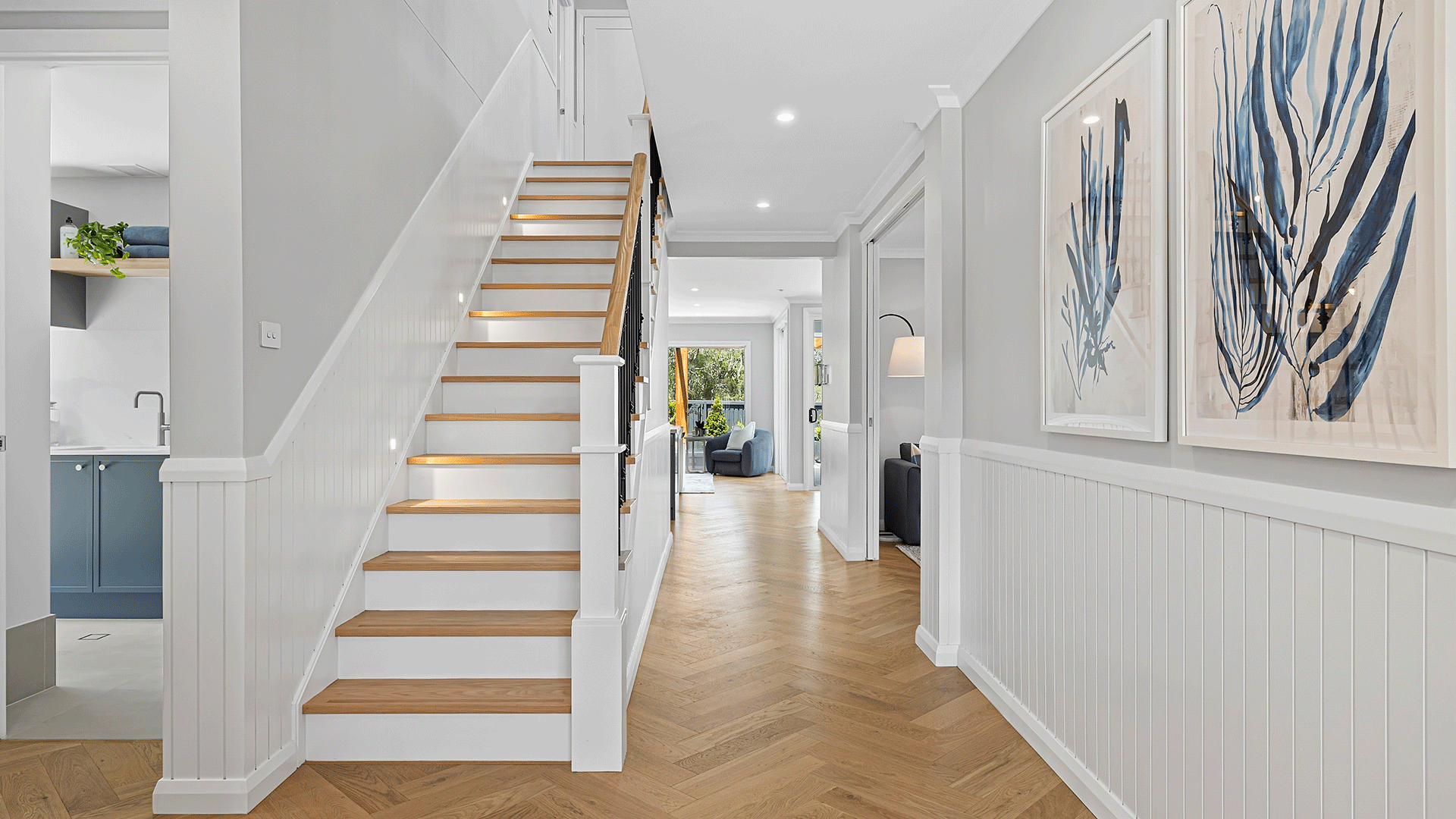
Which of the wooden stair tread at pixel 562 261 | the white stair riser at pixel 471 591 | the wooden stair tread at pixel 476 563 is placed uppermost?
the wooden stair tread at pixel 562 261

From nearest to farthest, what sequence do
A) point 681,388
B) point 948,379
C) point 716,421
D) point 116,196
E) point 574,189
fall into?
point 948,379 → point 116,196 → point 574,189 → point 681,388 → point 716,421

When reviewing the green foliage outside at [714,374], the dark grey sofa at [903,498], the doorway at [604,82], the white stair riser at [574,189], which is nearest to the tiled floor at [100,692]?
the white stair riser at [574,189]

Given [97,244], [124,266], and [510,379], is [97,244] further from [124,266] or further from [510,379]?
[510,379]

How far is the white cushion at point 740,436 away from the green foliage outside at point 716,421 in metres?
1.19

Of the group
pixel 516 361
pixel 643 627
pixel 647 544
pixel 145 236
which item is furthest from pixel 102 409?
pixel 643 627

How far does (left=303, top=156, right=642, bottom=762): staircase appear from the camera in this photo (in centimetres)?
216

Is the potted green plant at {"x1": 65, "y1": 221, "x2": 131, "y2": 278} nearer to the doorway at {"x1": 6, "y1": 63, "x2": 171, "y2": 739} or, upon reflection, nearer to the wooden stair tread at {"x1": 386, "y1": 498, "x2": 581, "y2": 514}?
the doorway at {"x1": 6, "y1": 63, "x2": 171, "y2": 739}

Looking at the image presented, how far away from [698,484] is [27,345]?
7.25m

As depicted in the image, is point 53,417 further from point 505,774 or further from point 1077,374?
point 1077,374

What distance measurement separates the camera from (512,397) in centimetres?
319

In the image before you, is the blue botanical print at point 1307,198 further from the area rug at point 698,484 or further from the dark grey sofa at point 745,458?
the dark grey sofa at point 745,458

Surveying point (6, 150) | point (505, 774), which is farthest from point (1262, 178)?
point (6, 150)

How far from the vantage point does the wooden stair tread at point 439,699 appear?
213cm

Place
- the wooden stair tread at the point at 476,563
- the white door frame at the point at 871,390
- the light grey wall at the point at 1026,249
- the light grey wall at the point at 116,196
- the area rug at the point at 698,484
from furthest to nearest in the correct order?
the area rug at the point at 698,484 < the white door frame at the point at 871,390 < the light grey wall at the point at 116,196 < the wooden stair tread at the point at 476,563 < the light grey wall at the point at 1026,249
